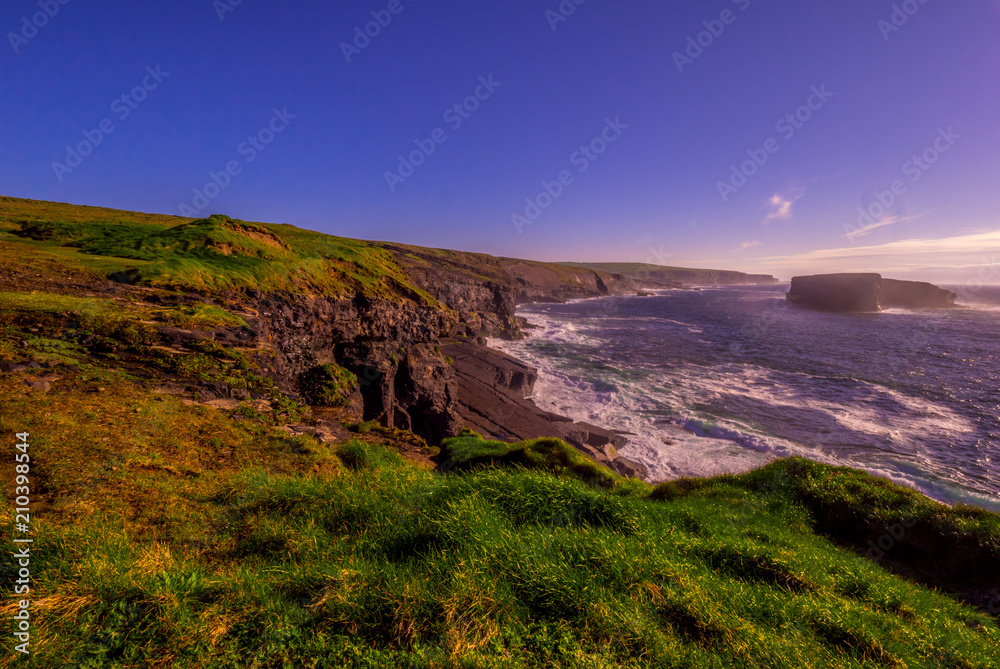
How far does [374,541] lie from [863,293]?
127931 millimetres

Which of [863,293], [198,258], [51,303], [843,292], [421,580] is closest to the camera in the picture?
[421,580]

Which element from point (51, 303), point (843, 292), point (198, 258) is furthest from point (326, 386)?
point (843, 292)

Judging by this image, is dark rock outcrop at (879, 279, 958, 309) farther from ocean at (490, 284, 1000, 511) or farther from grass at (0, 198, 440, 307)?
grass at (0, 198, 440, 307)

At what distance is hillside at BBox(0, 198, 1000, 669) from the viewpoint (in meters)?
2.88

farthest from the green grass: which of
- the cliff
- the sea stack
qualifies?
the sea stack

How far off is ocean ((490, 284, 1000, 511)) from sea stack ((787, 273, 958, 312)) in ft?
112

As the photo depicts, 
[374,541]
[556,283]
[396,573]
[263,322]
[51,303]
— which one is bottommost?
[374,541]

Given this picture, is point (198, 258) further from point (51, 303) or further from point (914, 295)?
point (914, 295)

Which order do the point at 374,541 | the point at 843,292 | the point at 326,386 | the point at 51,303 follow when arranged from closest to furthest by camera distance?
the point at 374,541, the point at 51,303, the point at 326,386, the point at 843,292

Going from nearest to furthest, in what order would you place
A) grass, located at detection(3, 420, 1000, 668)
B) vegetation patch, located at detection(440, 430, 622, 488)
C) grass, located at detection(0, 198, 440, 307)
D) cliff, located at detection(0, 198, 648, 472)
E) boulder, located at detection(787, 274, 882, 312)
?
1. grass, located at detection(3, 420, 1000, 668)
2. vegetation patch, located at detection(440, 430, 622, 488)
3. cliff, located at detection(0, 198, 648, 472)
4. grass, located at detection(0, 198, 440, 307)
5. boulder, located at detection(787, 274, 882, 312)

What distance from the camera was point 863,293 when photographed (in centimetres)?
9088

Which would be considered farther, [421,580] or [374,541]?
[374,541]

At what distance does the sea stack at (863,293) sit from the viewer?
91562 millimetres

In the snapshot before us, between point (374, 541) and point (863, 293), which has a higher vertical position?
point (863, 293)
